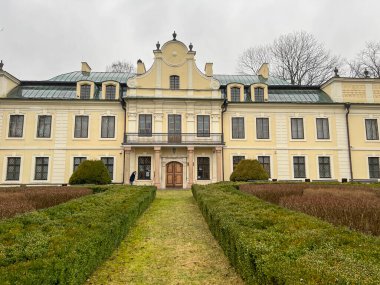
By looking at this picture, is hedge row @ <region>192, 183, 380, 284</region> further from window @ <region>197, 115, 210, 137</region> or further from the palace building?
window @ <region>197, 115, 210, 137</region>

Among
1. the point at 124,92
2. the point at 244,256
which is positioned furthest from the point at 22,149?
the point at 244,256

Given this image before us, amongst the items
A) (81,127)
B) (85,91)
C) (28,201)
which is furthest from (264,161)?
(28,201)

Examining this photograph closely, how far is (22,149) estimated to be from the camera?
22125 mm

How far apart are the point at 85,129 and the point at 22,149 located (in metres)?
4.73

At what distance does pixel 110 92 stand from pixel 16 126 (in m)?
7.40

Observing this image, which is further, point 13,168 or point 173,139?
point 173,139

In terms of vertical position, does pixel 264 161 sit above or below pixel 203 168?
above

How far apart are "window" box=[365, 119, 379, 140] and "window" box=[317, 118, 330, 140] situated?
3.20 meters

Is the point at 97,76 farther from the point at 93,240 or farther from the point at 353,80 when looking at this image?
the point at 93,240

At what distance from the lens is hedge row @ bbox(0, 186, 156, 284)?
3260 mm

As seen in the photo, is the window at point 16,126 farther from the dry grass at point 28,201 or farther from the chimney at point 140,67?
the dry grass at point 28,201

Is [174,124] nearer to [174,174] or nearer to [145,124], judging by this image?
[145,124]

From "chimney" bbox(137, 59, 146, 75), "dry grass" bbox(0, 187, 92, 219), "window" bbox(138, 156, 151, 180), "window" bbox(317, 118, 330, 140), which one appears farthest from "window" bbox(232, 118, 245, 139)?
"dry grass" bbox(0, 187, 92, 219)

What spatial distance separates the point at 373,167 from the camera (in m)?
23.3
